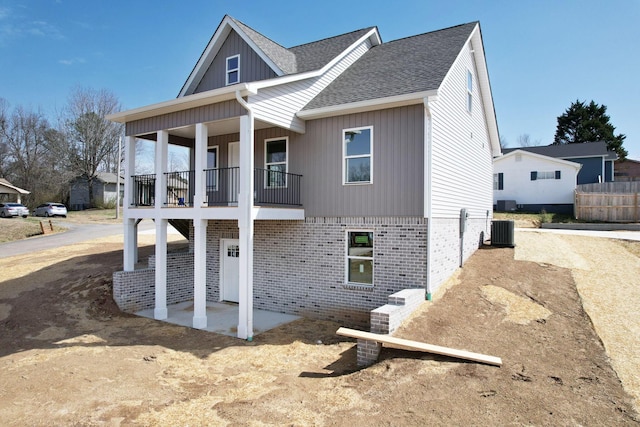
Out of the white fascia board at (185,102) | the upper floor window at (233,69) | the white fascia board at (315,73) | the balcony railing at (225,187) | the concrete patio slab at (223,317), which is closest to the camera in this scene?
the white fascia board at (185,102)

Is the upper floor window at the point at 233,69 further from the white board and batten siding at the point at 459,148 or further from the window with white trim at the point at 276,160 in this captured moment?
the white board and batten siding at the point at 459,148

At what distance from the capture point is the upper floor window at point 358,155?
397 inches

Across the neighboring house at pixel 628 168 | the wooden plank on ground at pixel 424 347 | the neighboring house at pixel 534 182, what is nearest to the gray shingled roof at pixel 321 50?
the wooden plank on ground at pixel 424 347

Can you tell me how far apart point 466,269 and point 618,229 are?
13.5 meters

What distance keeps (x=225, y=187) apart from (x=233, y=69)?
4242 mm

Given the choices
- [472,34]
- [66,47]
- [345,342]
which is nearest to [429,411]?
[345,342]

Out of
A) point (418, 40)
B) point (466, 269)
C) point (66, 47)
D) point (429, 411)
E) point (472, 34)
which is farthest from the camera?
point (66, 47)

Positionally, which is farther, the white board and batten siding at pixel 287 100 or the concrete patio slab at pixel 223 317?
the concrete patio slab at pixel 223 317

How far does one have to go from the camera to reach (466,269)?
38.6ft

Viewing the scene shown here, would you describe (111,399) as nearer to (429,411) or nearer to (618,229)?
(429,411)

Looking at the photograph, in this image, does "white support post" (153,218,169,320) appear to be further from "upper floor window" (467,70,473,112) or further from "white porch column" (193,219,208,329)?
"upper floor window" (467,70,473,112)

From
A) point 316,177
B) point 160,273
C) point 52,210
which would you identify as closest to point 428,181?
point 316,177

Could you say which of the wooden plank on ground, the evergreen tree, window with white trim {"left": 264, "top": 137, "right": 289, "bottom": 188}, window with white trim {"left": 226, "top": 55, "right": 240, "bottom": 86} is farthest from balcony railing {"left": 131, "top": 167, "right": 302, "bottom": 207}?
the evergreen tree

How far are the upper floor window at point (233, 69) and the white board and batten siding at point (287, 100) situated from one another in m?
3.27
